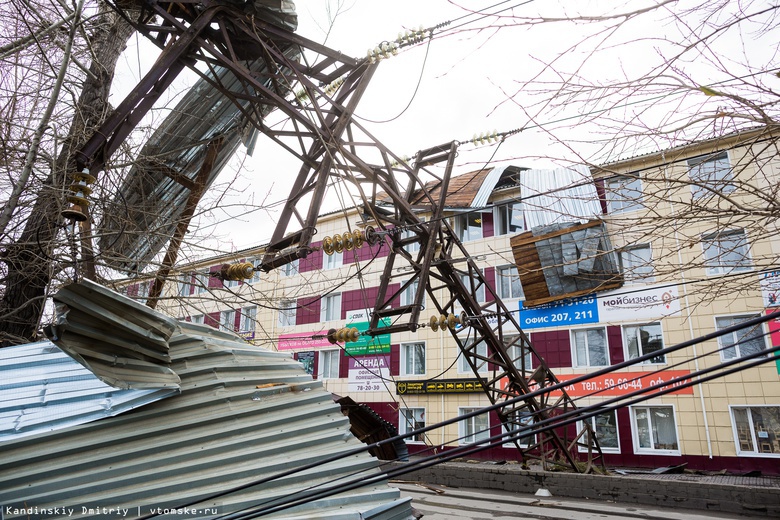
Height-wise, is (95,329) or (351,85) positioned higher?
(351,85)

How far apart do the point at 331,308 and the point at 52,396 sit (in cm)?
2061

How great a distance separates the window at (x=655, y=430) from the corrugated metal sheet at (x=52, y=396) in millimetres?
16419

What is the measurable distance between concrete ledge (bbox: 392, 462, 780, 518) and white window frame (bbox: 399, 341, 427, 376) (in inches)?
317

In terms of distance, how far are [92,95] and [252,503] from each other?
23.9 ft

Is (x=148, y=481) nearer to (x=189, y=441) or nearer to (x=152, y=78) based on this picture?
(x=189, y=441)

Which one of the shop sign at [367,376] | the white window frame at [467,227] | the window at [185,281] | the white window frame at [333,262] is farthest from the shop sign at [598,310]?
the window at [185,281]

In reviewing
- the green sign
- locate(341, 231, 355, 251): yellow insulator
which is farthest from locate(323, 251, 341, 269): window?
locate(341, 231, 355, 251): yellow insulator

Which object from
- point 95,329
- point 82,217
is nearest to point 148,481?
point 95,329

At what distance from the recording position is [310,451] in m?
4.66

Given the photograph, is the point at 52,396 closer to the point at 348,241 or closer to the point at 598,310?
the point at 348,241

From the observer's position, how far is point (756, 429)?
47.8 ft

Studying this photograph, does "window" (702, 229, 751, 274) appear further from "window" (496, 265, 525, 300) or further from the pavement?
"window" (496, 265, 525, 300)

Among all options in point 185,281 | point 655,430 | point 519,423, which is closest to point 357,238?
point 185,281

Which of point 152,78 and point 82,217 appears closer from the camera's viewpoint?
point 82,217
